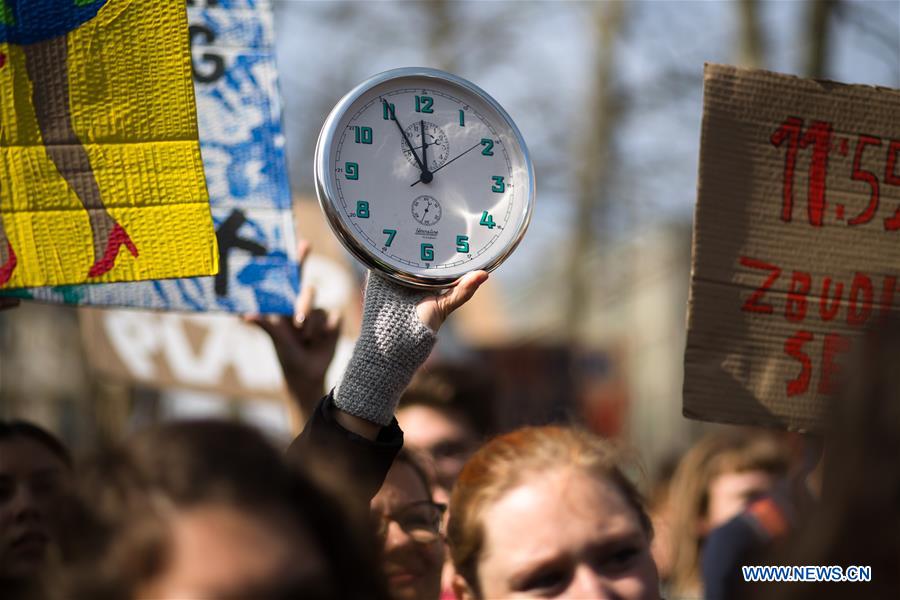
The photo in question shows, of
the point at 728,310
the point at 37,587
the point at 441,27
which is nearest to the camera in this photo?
the point at 37,587

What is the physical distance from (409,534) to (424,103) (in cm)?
83

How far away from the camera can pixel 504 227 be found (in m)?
2.02

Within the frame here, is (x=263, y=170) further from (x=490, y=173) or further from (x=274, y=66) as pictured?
(x=490, y=173)

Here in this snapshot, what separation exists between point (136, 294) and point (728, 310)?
4.15ft

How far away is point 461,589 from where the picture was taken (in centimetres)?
210

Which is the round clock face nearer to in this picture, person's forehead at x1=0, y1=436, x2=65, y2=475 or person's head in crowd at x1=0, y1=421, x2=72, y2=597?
person's head in crowd at x1=0, y1=421, x2=72, y2=597

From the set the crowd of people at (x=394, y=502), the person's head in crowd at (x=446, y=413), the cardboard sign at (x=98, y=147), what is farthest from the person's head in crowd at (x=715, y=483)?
the cardboard sign at (x=98, y=147)

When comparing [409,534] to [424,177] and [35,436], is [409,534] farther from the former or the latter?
[35,436]

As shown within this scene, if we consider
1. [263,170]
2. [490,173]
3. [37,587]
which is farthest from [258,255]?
[37,587]

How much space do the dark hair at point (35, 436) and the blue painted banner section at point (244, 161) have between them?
1.34 feet

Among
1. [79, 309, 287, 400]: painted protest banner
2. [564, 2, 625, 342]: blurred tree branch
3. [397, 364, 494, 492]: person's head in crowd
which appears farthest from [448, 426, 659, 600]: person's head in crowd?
[564, 2, 625, 342]: blurred tree branch

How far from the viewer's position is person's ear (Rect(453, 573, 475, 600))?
81.7 inches

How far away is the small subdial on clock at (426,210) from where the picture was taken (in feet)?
6.48

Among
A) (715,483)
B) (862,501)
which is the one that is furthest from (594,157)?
(862,501)
